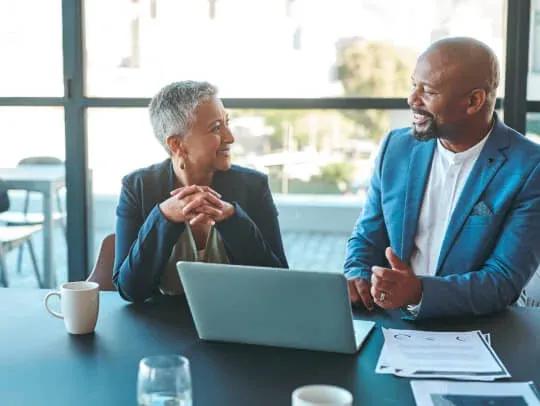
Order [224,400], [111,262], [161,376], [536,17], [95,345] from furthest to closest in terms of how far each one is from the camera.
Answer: [536,17] → [111,262] → [95,345] → [224,400] → [161,376]

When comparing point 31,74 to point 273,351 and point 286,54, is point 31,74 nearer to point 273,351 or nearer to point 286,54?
point 286,54

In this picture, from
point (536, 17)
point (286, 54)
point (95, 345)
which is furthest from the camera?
point (286, 54)

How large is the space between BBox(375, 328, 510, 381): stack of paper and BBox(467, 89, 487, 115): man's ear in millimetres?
845

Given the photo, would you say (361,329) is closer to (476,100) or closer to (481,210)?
(481,210)

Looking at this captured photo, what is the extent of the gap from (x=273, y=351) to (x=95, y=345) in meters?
0.38

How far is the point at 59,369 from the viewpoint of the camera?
1457mm

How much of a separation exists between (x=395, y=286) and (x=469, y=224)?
447mm

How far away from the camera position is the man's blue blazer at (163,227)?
1.99 meters

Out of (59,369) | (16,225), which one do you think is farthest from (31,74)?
(59,369)

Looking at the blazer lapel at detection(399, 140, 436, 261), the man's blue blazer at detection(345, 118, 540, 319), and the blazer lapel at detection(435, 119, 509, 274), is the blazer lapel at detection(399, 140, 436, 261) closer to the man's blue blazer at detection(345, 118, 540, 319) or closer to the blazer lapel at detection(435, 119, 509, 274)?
the man's blue blazer at detection(345, 118, 540, 319)

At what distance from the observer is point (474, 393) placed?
1.31 meters

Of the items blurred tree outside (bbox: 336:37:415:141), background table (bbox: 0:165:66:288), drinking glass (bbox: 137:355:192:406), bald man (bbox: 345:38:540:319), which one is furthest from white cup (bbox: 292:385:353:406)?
background table (bbox: 0:165:66:288)

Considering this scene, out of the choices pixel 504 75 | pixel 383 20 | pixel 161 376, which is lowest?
pixel 161 376

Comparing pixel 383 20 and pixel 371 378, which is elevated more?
pixel 383 20
